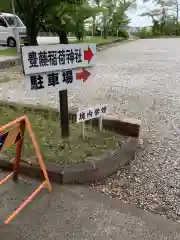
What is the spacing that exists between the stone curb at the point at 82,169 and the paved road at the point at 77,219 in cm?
13

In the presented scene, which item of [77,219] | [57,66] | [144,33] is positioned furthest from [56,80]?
[144,33]

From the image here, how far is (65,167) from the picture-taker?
2.87m

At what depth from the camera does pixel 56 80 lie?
292 cm

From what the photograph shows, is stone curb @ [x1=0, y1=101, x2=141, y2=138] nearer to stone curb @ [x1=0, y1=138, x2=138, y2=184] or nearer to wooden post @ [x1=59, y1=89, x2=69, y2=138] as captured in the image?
stone curb @ [x1=0, y1=138, x2=138, y2=184]

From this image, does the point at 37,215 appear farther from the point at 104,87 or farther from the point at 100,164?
the point at 104,87

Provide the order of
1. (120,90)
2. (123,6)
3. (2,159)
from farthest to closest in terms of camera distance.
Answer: (123,6)
(120,90)
(2,159)

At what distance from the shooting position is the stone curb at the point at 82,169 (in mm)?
2809

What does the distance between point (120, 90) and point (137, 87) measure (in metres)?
0.55

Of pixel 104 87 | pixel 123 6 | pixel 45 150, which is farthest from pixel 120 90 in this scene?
pixel 123 6

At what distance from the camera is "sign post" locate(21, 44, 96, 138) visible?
2.70 meters

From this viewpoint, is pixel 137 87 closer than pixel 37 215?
No

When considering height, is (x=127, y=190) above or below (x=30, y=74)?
below

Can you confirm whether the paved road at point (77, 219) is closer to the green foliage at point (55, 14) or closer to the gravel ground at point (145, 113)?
the gravel ground at point (145, 113)

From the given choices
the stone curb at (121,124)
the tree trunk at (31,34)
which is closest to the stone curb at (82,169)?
the stone curb at (121,124)
